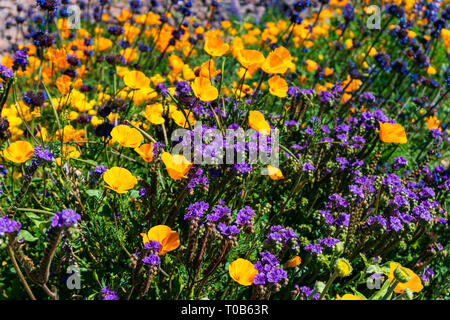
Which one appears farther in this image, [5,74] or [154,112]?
[154,112]

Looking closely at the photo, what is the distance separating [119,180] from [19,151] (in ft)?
1.98

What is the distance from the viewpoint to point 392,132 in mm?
2729

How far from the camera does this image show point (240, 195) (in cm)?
276

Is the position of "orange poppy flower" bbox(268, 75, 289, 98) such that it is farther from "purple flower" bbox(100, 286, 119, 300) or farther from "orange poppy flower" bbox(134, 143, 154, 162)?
"purple flower" bbox(100, 286, 119, 300)

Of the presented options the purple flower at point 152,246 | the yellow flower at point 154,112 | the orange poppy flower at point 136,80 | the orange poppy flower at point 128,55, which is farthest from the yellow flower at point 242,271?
the orange poppy flower at point 128,55

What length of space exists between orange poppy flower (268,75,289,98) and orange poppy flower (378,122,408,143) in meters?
0.71

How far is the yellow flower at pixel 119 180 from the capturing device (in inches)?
81.4

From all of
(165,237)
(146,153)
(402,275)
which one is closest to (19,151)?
(146,153)

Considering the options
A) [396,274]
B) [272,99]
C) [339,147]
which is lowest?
[272,99]

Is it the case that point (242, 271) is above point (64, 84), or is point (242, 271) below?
below

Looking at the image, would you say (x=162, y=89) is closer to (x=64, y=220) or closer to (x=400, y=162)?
(x=64, y=220)
